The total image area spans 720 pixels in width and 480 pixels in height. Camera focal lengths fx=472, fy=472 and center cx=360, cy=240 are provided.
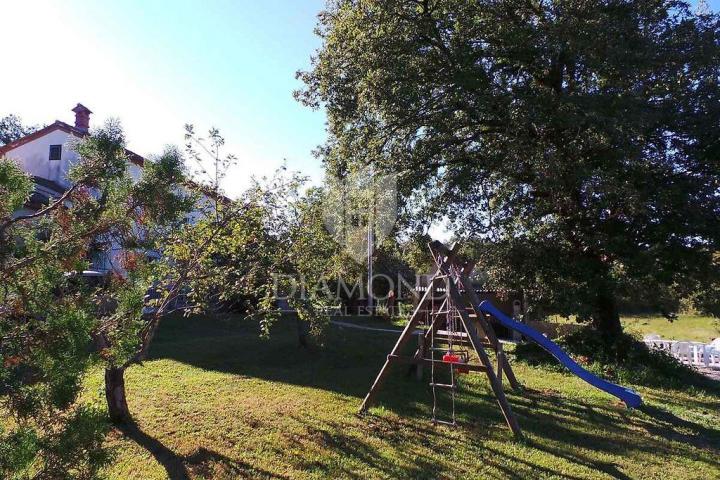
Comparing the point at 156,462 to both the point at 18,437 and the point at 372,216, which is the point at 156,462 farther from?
the point at 372,216

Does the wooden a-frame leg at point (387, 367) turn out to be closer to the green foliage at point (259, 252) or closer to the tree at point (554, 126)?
the green foliage at point (259, 252)

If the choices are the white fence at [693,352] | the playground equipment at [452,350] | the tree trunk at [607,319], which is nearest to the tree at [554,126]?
the tree trunk at [607,319]

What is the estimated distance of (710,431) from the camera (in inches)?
263

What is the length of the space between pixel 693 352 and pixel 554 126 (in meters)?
7.97

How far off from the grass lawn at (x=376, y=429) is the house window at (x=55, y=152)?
1163cm

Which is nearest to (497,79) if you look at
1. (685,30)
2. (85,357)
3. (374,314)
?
(685,30)

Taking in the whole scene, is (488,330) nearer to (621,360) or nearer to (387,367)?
(387,367)

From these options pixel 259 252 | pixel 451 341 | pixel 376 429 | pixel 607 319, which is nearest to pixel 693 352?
pixel 607 319

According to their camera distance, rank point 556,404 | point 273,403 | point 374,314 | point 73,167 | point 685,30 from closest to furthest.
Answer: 1. point 73,167
2. point 273,403
3. point 556,404
4. point 685,30
5. point 374,314

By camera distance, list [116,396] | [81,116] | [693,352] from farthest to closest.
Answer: [81,116], [693,352], [116,396]

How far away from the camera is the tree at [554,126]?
954cm

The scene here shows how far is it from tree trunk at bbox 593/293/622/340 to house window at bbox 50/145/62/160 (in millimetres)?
18672

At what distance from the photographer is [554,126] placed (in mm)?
9969

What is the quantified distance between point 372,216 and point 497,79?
173 inches
